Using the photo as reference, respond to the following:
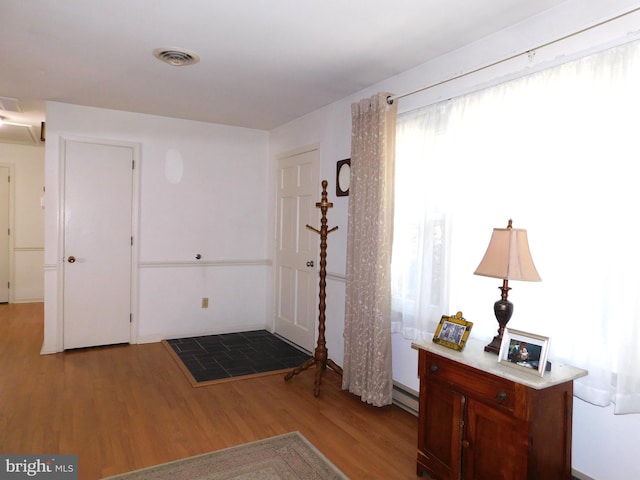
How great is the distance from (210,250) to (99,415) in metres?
2.34

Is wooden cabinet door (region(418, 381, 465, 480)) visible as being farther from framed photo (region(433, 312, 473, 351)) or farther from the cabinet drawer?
framed photo (region(433, 312, 473, 351))

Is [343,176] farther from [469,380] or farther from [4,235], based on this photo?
[4,235]

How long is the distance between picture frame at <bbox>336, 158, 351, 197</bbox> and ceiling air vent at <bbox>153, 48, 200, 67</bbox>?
1.43m

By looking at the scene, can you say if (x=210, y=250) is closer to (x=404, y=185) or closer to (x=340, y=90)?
(x=340, y=90)

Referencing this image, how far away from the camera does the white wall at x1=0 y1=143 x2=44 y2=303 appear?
6.52m

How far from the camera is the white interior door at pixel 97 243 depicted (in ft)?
13.9

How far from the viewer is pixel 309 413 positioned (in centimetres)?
300

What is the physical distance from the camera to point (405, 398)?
3.11 metres

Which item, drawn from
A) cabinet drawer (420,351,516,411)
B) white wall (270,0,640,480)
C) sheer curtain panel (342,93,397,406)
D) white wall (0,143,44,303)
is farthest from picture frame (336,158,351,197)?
white wall (0,143,44,303)

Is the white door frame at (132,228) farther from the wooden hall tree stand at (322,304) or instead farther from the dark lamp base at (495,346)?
the dark lamp base at (495,346)

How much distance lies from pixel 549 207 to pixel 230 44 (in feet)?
6.80

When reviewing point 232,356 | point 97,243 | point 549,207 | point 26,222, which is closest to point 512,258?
point 549,207

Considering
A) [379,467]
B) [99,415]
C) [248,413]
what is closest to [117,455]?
[99,415]

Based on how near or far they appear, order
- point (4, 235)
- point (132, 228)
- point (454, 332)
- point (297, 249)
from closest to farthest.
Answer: point (454, 332)
point (132, 228)
point (297, 249)
point (4, 235)
